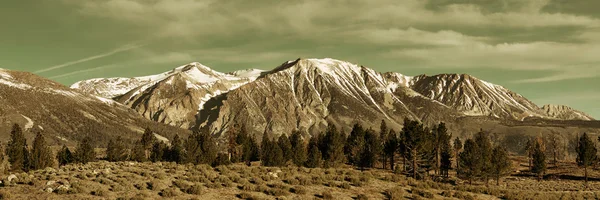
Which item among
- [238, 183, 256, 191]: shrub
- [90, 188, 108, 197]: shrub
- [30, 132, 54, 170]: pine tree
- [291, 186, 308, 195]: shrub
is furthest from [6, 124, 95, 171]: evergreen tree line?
[291, 186, 308, 195]: shrub

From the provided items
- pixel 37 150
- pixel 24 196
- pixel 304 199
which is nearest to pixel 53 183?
pixel 24 196

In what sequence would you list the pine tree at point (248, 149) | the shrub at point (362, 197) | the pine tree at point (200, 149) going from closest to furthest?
1. the shrub at point (362, 197)
2. the pine tree at point (200, 149)
3. the pine tree at point (248, 149)

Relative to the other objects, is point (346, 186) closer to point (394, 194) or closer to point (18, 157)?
point (394, 194)

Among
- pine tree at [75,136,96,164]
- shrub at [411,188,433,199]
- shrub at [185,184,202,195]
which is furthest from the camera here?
pine tree at [75,136,96,164]

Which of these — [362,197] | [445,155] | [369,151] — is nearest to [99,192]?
[362,197]

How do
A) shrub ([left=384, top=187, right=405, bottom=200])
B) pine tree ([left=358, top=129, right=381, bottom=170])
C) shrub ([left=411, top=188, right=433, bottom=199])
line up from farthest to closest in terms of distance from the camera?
pine tree ([left=358, top=129, right=381, bottom=170]) < shrub ([left=411, top=188, right=433, bottom=199]) < shrub ([left=384, top=187, right=405, bottom=200])

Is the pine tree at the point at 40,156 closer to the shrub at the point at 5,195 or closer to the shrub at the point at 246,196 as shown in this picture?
the shrub at the point at 5,195

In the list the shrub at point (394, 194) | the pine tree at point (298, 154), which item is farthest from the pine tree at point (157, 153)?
the shrub at point (394, 194)

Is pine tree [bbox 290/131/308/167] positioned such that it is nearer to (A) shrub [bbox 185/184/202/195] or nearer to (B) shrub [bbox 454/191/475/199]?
(B) shrub [bbox 454/191/475/199]

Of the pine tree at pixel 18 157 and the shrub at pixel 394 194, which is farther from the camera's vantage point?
the pine tree at pixel 18 157

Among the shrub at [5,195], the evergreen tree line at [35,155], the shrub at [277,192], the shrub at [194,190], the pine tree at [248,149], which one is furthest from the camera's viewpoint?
the pine tree at [248,149]

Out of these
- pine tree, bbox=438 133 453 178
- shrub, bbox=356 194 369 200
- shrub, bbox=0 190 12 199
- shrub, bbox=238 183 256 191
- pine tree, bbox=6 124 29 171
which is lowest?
pine tree, bbox=6 124 29 171

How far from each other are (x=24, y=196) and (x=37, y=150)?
90926mm

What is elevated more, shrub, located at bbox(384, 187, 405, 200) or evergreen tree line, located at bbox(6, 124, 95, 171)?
shrub, located at bbox(384, 187, 405, 200)
